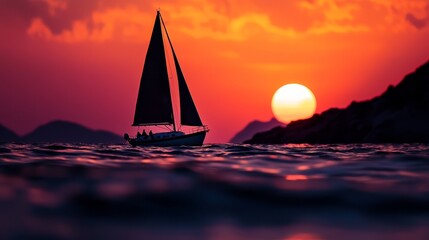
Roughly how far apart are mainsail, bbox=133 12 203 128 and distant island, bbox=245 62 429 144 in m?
73.9

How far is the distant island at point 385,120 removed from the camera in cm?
11338

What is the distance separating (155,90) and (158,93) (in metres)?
0.53

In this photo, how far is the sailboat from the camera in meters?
53.0

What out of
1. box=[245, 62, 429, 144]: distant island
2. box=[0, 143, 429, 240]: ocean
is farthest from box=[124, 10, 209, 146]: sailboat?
box=[245, 62, 429, 144]: distant island

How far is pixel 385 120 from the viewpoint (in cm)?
11806

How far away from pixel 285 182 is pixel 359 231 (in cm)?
341

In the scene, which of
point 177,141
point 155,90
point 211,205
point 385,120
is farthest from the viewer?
point 385,120

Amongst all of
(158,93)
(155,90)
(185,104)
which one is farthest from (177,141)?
(155,90)

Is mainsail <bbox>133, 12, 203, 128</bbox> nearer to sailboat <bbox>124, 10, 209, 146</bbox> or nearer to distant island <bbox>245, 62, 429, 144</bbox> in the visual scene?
sailboat <bbox>124, 10, 209, 146</bbox>

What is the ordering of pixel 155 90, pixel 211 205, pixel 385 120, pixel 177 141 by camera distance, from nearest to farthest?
pixel 211 205
pixel 177 141
pixel 155 90
pixel 385 120

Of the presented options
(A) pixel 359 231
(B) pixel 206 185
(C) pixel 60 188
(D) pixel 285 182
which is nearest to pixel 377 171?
(D) pixel 285 182

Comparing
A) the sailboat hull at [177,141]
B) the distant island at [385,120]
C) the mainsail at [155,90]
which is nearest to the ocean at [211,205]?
the sailboat hull at [177,141]

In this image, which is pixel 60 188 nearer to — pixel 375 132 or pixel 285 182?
pixel 285 182

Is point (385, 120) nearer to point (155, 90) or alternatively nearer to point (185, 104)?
point (185, 104)
